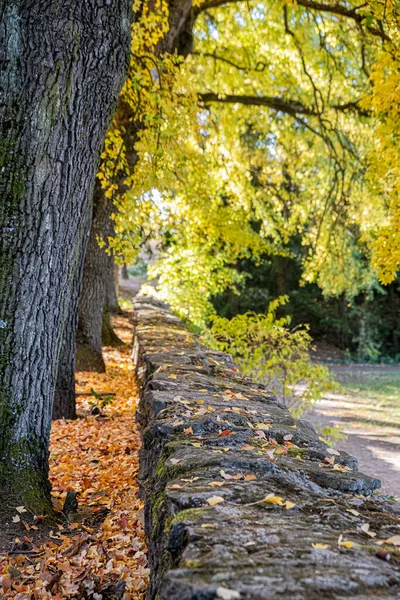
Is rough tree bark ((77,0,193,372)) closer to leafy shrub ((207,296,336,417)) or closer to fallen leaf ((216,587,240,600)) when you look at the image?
leafy shrub ((207,296,336,417))

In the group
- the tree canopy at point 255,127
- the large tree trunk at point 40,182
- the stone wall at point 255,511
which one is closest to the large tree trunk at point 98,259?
the tree canopy at point 255,127

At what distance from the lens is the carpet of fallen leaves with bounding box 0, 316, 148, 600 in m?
2.52

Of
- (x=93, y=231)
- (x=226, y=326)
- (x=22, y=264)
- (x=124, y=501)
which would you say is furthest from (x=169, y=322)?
(x=22, y=264)

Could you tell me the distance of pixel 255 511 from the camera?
179 centimetres

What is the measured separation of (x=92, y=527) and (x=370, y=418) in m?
→ 9.79

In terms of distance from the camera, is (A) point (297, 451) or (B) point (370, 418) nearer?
(A) point (297, 451)

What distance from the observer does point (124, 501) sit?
365 cm

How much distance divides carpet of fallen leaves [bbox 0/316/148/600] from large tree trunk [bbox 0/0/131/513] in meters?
0.35

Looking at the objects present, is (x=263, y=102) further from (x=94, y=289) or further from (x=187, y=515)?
(x=187, y=515)

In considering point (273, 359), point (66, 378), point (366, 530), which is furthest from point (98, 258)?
point (366, 530)

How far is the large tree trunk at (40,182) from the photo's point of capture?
2873 mm

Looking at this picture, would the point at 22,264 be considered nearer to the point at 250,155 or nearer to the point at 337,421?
the point at 337,421

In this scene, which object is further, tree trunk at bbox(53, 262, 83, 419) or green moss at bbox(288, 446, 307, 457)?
tree trunk at bbox(53, 262, 83, 419)

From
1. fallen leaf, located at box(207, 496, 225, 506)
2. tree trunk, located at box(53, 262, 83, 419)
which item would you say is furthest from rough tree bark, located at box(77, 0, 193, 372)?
fallen leaf, located at box(207, 496, 225, 506)
